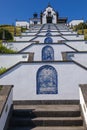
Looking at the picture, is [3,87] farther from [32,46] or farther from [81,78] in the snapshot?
[32,46]

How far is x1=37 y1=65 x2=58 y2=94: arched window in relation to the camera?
13.6m

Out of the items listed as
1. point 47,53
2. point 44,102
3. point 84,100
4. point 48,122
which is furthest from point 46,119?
point 47,53

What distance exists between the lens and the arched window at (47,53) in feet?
68.8

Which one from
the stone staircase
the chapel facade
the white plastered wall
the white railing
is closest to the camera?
the white railing

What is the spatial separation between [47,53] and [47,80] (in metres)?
7.93

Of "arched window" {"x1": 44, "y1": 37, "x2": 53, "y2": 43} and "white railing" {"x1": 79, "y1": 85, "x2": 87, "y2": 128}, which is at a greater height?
"arched window" {"x1": 44, "y1": 37, "x2": 53, "y2": 43}

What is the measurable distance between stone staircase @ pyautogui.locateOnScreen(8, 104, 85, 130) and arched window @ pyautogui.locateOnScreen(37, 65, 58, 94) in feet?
4.83

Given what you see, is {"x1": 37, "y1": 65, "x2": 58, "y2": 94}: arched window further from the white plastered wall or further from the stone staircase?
the stone staircase

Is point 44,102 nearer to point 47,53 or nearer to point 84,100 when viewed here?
point 84,100

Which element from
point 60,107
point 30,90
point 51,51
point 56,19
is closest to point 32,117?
point 60,107

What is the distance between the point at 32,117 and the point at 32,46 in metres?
11.0

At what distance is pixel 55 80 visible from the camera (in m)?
13.8

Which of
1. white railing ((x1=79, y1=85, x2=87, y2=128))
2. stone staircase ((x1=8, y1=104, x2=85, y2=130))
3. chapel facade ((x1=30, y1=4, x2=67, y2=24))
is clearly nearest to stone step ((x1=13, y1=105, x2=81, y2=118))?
stone staircase ((x1=8, y1=104, x2=85, y2=130))

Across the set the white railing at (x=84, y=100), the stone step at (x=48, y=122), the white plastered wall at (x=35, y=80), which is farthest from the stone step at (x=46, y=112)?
the white plastered wall at (x=35, y=80)
